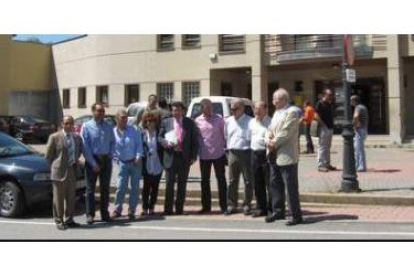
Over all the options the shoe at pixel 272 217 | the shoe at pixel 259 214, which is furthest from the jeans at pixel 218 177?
the shoe at pixel 272 217

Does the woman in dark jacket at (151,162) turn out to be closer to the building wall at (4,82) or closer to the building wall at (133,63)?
the building wall at (4,82)

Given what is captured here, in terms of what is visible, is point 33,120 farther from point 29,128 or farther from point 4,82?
point 4,82

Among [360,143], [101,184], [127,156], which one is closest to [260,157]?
[127,156]

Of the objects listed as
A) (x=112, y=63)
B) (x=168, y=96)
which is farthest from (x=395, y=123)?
(x=112, y=63)

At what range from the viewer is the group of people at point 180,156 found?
839 centimetres

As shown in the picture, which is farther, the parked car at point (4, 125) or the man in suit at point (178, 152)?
the parked car at point (4, 125)

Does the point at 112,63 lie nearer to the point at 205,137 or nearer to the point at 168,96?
the point at 168,96

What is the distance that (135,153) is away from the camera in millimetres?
9203

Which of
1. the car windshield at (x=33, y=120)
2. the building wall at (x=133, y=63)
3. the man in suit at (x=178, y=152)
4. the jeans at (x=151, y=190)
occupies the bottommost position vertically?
the jeans at (x=151, y=190)

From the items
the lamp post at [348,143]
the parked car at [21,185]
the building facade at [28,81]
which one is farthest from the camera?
the building facade at [28,81]

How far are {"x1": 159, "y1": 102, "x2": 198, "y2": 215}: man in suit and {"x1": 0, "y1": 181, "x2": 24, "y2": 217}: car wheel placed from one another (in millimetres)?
2363

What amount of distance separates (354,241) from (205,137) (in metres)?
3.14

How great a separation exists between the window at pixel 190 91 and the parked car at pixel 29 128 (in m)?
6.52

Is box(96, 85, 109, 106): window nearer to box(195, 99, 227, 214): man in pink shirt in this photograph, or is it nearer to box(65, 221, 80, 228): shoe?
box(195, 99, 227, 214): man in pink shirt
